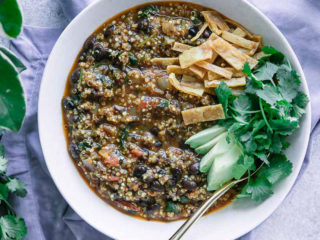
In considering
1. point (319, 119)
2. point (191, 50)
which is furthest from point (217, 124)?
point (319, 119)

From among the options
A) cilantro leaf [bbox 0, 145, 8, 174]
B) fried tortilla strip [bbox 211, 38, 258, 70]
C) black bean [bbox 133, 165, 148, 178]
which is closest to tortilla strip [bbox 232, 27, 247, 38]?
fried tortilla strip [bbox 211, 38, 258, 70]

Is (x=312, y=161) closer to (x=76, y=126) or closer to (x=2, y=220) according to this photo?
(x=76, y=126)

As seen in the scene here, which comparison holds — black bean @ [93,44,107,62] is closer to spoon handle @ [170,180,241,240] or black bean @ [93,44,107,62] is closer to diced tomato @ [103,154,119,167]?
diced tomato @ [103,154,119,167]

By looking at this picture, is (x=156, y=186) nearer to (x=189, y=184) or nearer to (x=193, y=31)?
(x=189, y=184)

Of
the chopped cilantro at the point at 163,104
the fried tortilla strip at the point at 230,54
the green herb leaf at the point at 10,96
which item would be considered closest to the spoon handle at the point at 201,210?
the chopped cilantro at the point at 163,104

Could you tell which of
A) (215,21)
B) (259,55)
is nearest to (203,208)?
(259,55)

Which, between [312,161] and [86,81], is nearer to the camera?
[86,81]
